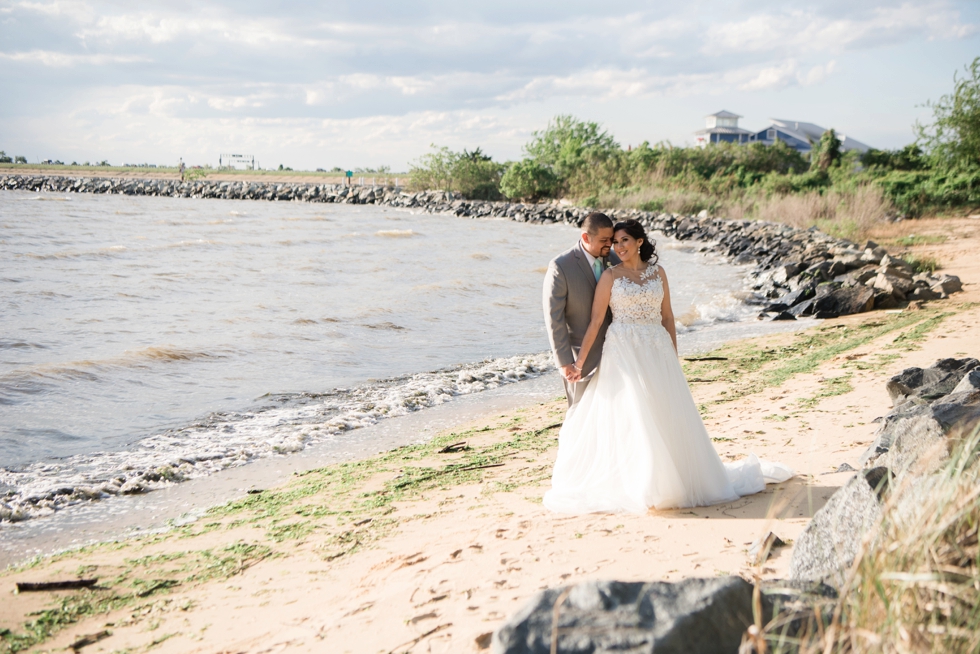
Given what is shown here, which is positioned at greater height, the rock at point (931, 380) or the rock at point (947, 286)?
the rock at point (947, 286)

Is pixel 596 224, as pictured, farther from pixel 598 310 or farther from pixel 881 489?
pixel 881 489

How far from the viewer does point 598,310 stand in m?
6.05

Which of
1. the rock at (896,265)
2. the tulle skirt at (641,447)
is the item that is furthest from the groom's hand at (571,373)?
the rock at (896,265)

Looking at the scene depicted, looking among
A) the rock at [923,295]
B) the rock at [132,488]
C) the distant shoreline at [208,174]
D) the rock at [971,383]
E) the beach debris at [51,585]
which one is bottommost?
the rock at [132,488]

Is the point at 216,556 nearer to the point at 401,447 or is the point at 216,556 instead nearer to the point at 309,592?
the point at 309,592

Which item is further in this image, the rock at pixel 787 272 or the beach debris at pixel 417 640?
the rock at pixel 787 272

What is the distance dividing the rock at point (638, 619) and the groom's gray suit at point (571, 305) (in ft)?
10.9

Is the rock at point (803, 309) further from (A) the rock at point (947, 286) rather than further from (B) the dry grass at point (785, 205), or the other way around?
(B) the dry grass at point (785, 205)

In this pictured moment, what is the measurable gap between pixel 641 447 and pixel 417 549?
1.86 metres

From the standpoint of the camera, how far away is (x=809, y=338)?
43.7 feet

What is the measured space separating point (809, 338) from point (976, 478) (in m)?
10.9

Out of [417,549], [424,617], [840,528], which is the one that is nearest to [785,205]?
[417,549]

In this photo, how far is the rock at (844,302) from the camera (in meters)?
15.8

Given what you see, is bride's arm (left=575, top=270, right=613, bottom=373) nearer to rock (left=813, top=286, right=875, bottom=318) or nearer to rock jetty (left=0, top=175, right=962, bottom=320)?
rock jetty (left=0, top=175, right=962, bottom=320)
